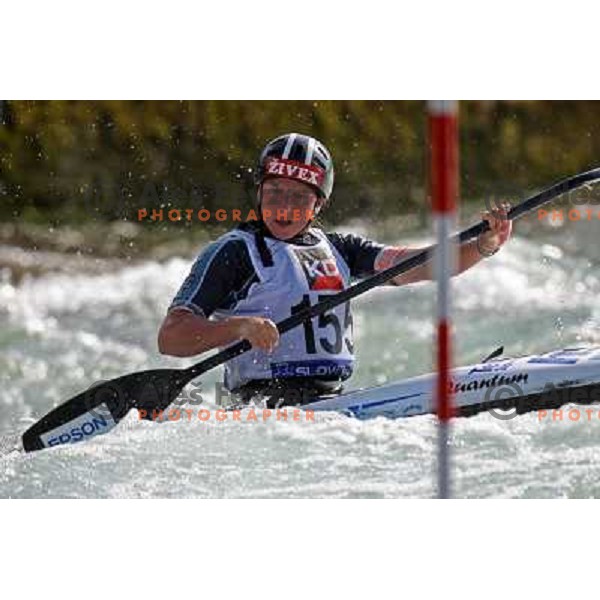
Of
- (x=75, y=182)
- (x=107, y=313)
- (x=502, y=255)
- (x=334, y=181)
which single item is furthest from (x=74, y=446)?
(x=502, y=255)

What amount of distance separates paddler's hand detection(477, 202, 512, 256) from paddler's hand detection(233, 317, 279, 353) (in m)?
0.62

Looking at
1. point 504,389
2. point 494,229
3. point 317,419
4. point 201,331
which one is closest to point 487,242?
point 494,229

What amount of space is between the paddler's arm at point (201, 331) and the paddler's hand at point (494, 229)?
24.4 inches

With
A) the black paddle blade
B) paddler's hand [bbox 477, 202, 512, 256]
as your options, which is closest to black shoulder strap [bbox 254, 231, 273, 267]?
the black paddle blade

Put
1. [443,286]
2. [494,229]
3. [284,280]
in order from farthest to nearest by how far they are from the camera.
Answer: [284,280] → [494,229] → [443,286]

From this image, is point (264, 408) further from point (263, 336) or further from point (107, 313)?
point (107, 313)

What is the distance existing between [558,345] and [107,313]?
4.16ft

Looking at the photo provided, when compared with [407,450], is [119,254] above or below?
above

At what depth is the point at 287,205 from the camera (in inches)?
160

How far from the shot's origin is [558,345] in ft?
13.5

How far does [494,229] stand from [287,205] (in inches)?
22.6

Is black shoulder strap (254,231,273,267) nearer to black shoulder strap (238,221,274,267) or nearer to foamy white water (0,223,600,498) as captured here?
black shoulder strap (238,221,274,267)

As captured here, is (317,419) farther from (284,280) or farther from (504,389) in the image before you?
(504,389)

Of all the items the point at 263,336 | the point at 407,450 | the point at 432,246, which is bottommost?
the point at 407,450
